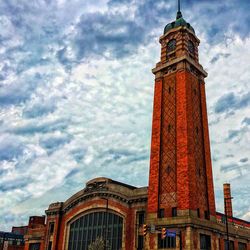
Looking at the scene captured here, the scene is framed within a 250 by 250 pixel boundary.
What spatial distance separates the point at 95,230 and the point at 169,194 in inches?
602

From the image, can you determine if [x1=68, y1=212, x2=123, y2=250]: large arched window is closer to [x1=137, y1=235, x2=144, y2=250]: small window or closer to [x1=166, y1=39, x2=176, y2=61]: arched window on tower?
[x1=137, y1=235, x2=144, y2=250]: small window

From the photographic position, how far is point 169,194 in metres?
45.1

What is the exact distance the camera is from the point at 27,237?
66.2 m

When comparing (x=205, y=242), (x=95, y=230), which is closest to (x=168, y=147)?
(x=205, y=242)

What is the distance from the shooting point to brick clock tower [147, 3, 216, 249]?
44219mm

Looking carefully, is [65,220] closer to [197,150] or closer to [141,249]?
[141,249]

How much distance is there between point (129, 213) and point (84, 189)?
11.5 meters

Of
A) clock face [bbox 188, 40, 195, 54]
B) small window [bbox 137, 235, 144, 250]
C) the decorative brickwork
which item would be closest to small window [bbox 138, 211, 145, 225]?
small window [bbox 137, 235, 144, 250]

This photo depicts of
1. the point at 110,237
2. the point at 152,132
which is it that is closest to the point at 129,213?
the point at 110,237

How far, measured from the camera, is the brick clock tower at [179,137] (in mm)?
44219

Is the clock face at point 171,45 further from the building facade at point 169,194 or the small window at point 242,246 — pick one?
the small window at point 242,246

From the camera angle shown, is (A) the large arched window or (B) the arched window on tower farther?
(B) the arched window on tower

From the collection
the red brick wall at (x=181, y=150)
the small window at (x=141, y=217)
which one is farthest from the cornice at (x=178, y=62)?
the small window at (x=141, y=217)

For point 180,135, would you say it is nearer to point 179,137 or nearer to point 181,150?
point 179,137
